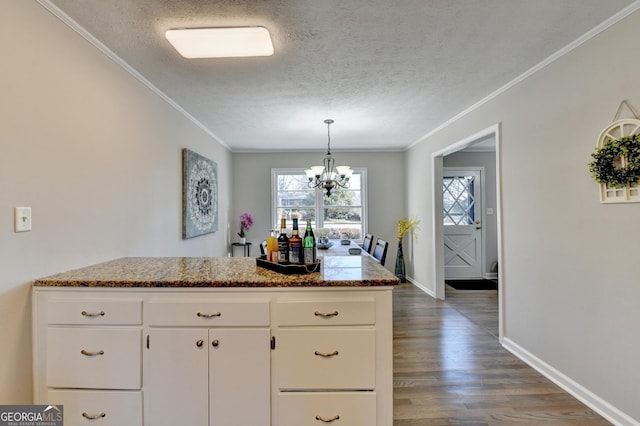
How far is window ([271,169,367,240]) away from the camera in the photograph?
5.48m

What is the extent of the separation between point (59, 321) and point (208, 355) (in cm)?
79

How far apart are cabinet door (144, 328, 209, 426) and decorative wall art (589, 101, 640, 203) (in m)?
2.50

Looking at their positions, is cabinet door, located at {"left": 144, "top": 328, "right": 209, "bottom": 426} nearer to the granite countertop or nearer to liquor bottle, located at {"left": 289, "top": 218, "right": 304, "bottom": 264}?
the granite countertop

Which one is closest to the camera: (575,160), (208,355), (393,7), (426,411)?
(208,355)

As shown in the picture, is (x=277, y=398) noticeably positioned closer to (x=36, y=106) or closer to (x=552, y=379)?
(x=36, y=106)

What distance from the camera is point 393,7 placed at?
164 cm

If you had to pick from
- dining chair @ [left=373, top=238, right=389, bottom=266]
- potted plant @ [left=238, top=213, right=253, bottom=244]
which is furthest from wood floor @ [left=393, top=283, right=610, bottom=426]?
potted plant @ [left=238, top=213, right=253, bottom=244]

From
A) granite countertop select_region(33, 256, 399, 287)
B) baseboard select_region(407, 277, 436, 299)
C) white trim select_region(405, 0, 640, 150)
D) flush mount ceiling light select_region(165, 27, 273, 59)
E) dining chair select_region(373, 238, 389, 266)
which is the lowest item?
baseboard select_region(407, 277, 436, 299)

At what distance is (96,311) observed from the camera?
1.50 meters

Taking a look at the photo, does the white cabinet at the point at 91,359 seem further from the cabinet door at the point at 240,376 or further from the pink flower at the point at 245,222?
the pink flower at the point at 245,222

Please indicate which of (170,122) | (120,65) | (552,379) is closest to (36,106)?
(120,65)

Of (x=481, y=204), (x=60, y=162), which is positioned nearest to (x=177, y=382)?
(x=60, y=162)

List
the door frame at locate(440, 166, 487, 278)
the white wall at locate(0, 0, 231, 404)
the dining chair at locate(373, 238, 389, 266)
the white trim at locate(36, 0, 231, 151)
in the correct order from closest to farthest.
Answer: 1. the white wall at locate(0, 0, 231, 404)
2. the white trim at locate(36, 0, 231, 151)
3. the dining chair at locate(373, 238, 389, 266)
4. the door frame at locate(440, 166, 487, 278)

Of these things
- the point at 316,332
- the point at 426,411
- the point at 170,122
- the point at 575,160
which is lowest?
the point at 426,411
